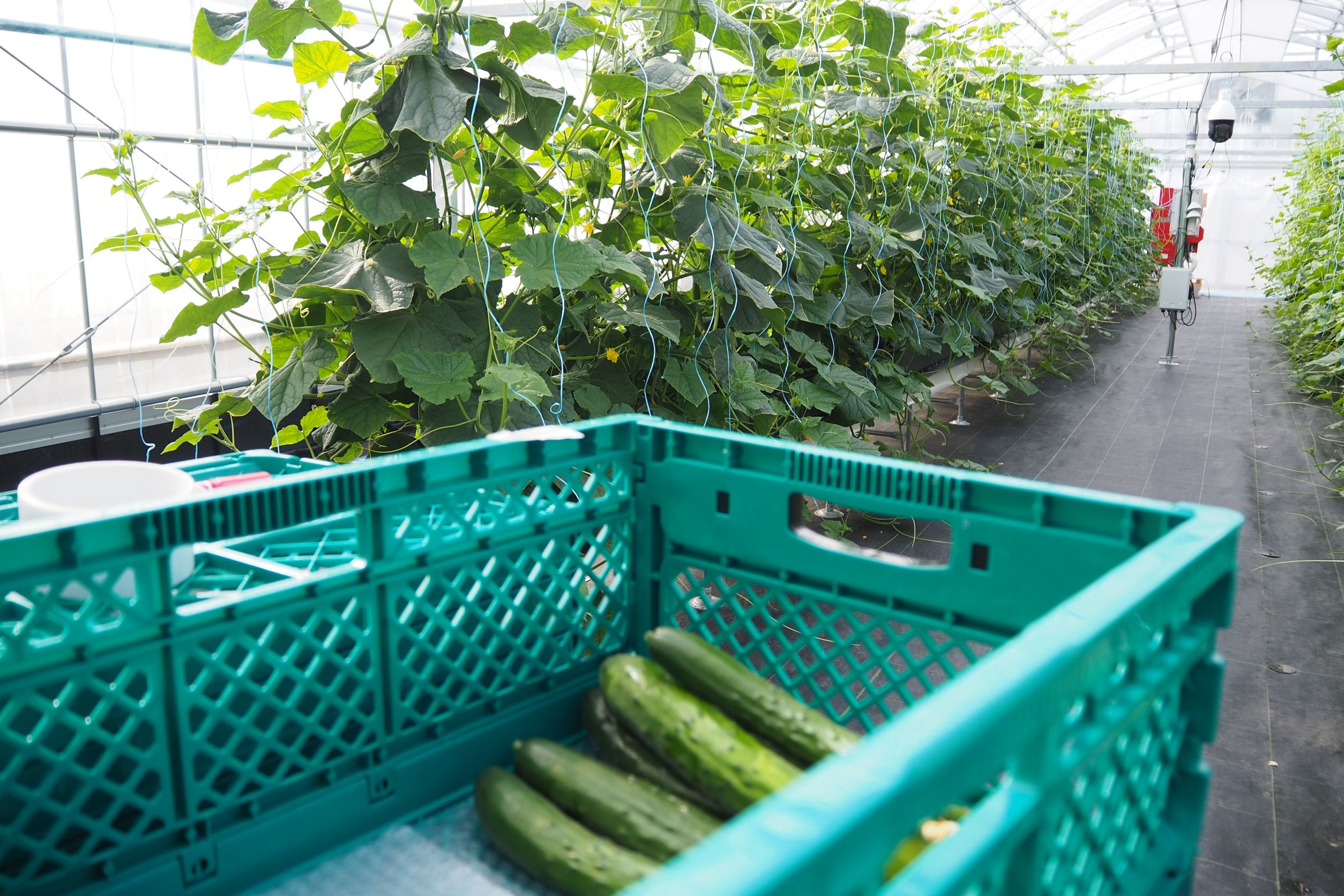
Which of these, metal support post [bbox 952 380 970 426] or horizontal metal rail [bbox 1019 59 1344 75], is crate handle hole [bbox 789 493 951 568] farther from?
horizontal metal rail [bbox 1019 59 1344 75]

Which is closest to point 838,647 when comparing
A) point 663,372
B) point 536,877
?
point 536,877

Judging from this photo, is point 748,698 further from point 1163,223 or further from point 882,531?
point 1163,223

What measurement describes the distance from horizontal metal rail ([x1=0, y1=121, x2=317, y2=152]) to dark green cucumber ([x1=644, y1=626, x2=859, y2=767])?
202 centimetres

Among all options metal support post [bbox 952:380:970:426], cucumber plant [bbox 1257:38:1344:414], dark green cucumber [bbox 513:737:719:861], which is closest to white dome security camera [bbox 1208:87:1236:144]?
cucumber plant [bbox 1257:38:1344:414]

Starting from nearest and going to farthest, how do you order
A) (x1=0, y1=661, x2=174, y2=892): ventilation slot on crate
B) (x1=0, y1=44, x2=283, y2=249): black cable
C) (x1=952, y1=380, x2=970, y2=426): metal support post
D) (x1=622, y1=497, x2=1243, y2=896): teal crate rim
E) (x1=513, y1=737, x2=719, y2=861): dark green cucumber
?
(x1=622, y1=497, x2=1243, y2=896): teal crate rim
(x1=0, y1=661, x2=174, y2=892): ventilation slot on crate
(x1=513, y1=737, x2=719, y2=861): dark green cucumber
(x1=0, y1=44, x2=283, y2=249): black cable
(x1=952, y1=380, x2=970, y2=426): metal support post

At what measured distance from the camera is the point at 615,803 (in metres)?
0.89

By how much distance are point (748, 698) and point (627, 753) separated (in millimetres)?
134

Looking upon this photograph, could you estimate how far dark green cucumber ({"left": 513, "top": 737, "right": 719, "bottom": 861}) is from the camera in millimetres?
859

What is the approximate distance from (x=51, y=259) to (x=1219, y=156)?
2010cm

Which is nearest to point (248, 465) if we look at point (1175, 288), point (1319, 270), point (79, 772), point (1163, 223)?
point (79, 772)

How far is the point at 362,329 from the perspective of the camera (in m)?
1.82

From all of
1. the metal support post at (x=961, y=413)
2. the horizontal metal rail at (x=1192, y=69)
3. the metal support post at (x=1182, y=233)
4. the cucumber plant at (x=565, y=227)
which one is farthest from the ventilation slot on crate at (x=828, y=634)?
the metal support post at (x=1182, y=233)

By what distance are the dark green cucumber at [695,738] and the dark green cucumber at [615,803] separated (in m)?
0.03

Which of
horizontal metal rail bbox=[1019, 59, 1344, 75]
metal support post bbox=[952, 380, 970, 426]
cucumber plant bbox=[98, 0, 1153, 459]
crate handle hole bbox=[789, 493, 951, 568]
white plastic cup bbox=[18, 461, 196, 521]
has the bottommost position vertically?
crate handle hole bbox=[789, 493, 951, 568]
